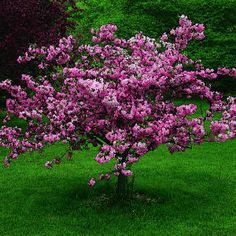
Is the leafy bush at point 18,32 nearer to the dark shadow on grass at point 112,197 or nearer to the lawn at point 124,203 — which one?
the lawn at point 124,203

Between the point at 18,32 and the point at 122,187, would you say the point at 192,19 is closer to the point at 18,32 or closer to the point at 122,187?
the point at 18,32

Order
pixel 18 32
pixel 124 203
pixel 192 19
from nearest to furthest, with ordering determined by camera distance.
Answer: pixel 124 203, pixel 18 32, pixel 192 19

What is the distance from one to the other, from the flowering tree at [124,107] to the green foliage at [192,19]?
17.5 metres

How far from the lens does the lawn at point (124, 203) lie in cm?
1010

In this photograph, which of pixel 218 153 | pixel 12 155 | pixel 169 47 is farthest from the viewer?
pixel 218 153

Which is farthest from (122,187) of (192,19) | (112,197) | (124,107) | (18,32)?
(192,19)

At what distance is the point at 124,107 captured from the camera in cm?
1002

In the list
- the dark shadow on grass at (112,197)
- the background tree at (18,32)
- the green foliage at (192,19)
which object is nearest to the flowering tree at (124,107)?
the dark shadow on grass at (112,197)

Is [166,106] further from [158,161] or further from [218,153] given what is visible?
[218,153]

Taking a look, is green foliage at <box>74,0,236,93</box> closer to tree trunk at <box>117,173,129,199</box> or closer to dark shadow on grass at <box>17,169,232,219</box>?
dark shadow on grass at <box>17,169,232,219</box>

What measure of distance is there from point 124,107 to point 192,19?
→ 22.3 meters

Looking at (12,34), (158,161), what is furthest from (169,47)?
(12,34)

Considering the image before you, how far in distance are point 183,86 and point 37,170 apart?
234 inches

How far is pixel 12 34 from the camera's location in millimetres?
19422
